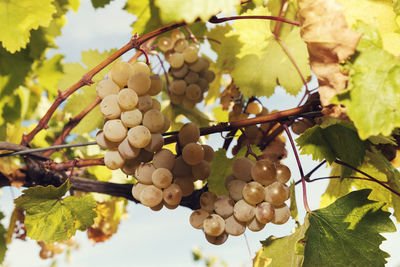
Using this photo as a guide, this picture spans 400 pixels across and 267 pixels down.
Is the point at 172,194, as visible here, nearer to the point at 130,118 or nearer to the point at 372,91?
the point at 130,118

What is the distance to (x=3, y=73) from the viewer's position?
144cm

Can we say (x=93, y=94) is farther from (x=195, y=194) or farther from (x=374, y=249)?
(x=374, y=249)

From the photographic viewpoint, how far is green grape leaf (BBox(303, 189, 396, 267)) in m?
0.69

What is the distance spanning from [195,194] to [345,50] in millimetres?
639

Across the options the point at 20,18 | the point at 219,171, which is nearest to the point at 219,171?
the point at 219,171

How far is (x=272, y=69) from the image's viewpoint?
108cm

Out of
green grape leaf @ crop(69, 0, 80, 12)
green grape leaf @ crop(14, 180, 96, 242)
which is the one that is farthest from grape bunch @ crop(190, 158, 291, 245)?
green grape leaf @ crop(69, 0, 80, 12)

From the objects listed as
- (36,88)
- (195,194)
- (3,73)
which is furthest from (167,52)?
(36,88)

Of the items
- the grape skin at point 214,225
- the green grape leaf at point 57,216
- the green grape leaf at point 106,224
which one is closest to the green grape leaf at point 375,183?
the grape skin at point 214,225

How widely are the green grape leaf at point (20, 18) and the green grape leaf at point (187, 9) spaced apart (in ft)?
2.32

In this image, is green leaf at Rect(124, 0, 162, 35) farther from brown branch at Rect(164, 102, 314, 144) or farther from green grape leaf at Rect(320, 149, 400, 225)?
green grape leaf at Rect(320, 149, 400, 225)

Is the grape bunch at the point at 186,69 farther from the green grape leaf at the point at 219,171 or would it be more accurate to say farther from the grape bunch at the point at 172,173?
the grape bunch at the point at 172,173

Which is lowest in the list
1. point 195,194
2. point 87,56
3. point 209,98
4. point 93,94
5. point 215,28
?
point 195,194

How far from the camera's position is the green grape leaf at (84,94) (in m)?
1.22
